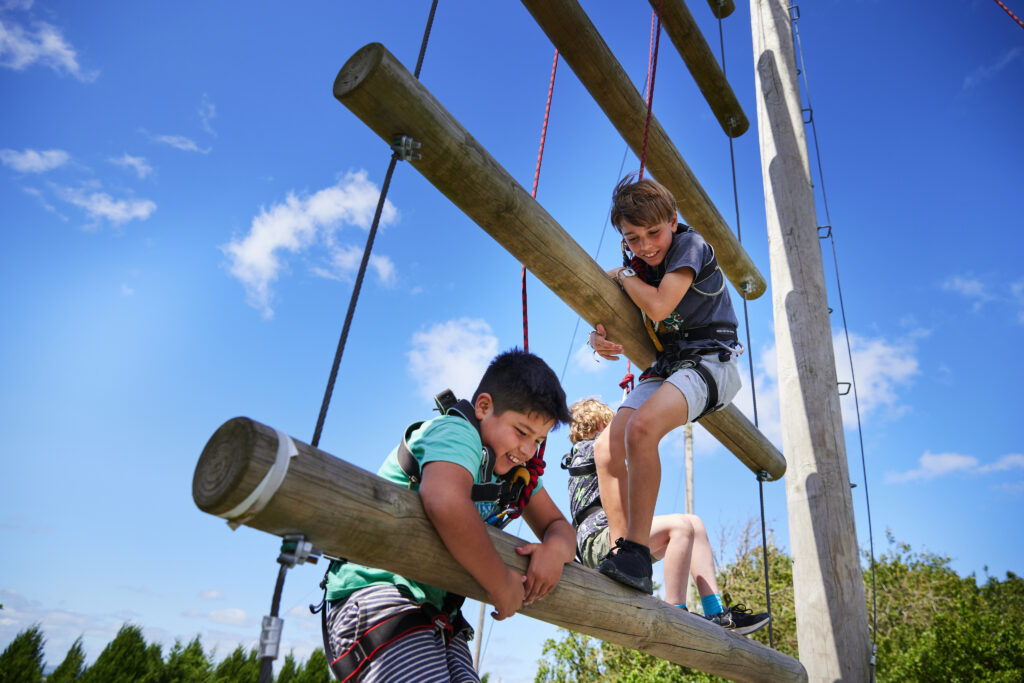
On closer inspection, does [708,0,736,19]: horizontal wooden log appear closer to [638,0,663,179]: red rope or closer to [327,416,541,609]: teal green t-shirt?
[638,0,663,179]: red rope

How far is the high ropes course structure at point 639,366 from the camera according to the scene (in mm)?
1203

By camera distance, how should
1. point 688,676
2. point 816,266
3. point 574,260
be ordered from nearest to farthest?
point 574,260
point 816,266
point 688,676

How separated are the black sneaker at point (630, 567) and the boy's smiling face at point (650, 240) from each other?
1048 mm

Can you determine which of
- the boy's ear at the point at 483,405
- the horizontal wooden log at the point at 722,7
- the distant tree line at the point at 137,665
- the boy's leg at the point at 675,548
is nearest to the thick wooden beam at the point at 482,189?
the boy's ear at the point at 483,405

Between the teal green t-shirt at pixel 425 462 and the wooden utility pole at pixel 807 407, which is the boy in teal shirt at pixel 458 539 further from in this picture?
the wooden utility pole at pixel 807 407

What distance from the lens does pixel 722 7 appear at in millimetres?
4668

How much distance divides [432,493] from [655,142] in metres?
2.40

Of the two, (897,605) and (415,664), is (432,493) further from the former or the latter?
(897,605)

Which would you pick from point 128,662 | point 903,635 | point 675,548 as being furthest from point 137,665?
point 903,635

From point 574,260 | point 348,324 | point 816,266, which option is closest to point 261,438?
point 348,324

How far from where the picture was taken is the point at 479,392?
1864 millimetres

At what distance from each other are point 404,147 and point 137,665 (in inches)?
461

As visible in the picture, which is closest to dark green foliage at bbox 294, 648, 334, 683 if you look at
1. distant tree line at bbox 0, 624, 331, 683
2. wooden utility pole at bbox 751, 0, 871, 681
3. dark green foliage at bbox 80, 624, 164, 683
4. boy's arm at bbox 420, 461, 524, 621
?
distant tree line at bbox 0, 624, 331, 683

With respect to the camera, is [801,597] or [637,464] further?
[801,597]
